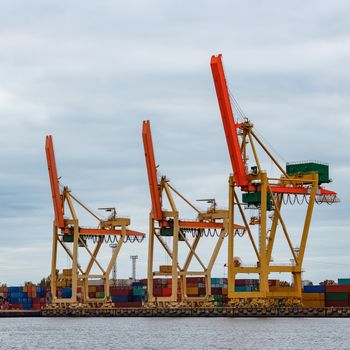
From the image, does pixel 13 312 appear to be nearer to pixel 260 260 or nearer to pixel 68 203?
pixel 68 203

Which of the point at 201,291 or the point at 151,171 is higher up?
the point at 151,171

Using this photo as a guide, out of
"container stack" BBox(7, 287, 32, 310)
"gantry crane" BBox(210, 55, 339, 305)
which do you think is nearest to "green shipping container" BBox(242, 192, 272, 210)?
"gantry crane" BBox(210, 55, 339, 305)

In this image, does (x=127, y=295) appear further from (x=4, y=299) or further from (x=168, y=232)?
(x=168, y=232)

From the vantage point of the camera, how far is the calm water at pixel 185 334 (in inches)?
3049

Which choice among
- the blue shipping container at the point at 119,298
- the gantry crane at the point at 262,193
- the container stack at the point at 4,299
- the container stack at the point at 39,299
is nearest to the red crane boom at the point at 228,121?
the gantry crane at the point at 262,193

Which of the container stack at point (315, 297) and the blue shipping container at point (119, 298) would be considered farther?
the blue shipping container at point (119, 298)

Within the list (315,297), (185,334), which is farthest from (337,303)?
(185,334)

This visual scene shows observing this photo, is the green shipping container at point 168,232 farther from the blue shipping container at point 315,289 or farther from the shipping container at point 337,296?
the shipping container at point 337,296

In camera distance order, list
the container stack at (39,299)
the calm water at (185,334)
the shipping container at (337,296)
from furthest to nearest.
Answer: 1. the container stack at (39,299)
2. the shipping container at (337,296)
3. the calm water at (185,334)

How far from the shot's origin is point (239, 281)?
130 metres

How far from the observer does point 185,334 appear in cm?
8756

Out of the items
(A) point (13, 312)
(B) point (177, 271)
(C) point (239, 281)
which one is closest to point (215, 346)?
(B) point (177, 271)

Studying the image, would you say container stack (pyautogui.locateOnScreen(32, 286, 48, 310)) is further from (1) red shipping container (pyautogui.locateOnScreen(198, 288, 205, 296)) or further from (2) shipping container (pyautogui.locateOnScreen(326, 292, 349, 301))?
(2) shipping container (pyautogui.locateOnScreen(326, 292, 349, 301))

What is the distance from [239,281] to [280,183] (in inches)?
1151
